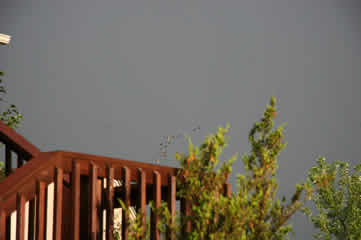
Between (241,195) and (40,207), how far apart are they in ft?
3.11

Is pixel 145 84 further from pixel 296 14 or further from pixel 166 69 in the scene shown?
pixel 296 14

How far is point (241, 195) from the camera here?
86.9 inches

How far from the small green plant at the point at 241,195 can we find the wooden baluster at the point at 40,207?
1.52ft

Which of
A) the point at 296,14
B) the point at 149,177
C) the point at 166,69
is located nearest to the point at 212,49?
the point at 166,69

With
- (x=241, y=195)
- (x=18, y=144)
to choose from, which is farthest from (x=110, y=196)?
(x=18, y=144)

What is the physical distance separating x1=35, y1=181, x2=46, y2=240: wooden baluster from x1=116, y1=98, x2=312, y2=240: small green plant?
462 millimetres

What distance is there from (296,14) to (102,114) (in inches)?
261

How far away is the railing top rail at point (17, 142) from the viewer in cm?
322

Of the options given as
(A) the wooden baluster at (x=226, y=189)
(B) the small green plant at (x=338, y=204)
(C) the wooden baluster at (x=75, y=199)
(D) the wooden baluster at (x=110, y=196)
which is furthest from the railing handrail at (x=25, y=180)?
(B) the small green plant at (x=338, y=204)

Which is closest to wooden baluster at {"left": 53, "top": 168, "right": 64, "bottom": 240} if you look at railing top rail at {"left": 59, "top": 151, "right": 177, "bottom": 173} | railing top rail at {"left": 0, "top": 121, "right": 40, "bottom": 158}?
railing top rail at {"left": 59, "top": 151, "right": 177, "bottom": 173}

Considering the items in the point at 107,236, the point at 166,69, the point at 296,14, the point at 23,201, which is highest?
the point at 296,14

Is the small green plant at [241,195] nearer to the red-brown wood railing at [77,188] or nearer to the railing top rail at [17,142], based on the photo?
the red-brown wood railing at [77,188]

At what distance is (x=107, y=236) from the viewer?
2.53 m

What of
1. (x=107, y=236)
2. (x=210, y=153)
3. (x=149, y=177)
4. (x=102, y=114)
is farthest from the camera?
(x=102, y=114)
